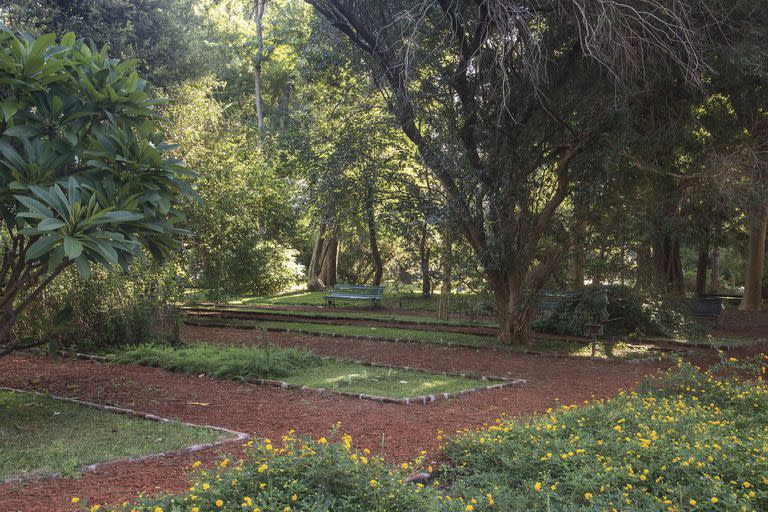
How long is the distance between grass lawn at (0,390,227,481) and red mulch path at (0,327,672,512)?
13.1 inches

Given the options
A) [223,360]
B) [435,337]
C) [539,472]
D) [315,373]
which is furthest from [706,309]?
[539,472]

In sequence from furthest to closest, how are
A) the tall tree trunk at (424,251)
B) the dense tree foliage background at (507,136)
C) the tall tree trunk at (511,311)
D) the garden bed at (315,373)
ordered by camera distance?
1. the tall tree trunk at (511,311)
2. the tall tree trunk at (424,251)
3. the dense tree foliage background at (507,136)
4. the garden bed at (315,373)

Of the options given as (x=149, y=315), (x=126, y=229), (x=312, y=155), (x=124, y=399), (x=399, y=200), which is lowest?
(x=124, y=399)

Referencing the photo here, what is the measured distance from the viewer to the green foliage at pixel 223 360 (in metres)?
9.06

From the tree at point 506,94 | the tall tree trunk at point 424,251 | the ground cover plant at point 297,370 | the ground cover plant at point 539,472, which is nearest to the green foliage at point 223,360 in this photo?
the ground cover plant at point 297,370

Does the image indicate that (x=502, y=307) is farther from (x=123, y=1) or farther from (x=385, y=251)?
(x=385, y=251)

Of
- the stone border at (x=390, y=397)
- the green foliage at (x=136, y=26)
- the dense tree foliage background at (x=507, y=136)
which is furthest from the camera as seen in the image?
the green foliage at (x=136, y=26)

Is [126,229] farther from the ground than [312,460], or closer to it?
farther from the ground

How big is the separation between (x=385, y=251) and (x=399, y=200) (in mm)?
16999

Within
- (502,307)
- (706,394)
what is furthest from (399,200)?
(706,394)

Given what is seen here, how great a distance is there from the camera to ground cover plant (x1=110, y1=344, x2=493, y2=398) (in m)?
8.48

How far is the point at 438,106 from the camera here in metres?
11.9

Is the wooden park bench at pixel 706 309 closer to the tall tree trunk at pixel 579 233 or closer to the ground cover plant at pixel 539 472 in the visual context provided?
the tall tree trunk at pixel 579 233

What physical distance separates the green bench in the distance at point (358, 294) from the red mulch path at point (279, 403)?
916 centimetres
